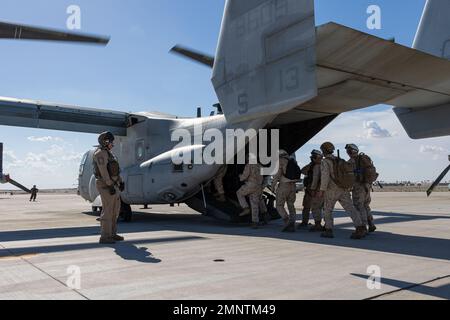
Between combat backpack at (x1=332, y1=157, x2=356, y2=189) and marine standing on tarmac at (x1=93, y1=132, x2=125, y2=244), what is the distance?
415cm

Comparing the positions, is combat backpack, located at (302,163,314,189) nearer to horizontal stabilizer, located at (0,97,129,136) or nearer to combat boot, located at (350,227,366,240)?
combat boot, located at (350,227,366,240)

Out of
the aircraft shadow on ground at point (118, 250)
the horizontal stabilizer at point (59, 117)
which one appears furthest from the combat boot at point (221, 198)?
the horizontal stabilizer at point (59, 117)

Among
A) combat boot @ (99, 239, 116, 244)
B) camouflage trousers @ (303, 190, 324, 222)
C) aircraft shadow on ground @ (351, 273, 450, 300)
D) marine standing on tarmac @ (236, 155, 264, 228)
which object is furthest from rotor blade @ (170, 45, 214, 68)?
aircraft shadow on ground @ (351, 273, 450, 300)

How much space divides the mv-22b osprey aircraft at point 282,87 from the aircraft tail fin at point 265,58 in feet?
0.06

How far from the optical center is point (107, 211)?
7.33 metres

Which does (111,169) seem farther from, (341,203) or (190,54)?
(190,54)

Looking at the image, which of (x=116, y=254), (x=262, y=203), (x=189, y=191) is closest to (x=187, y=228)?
(x=189, y=191)

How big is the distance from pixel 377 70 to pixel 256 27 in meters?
2.32

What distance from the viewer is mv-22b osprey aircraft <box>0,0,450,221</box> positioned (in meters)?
6.32

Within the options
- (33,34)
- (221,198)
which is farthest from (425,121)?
(33,34)

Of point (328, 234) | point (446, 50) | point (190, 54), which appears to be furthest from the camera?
point (190, 54)

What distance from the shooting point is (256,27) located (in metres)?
7.41

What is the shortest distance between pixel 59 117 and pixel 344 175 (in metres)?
9.00
